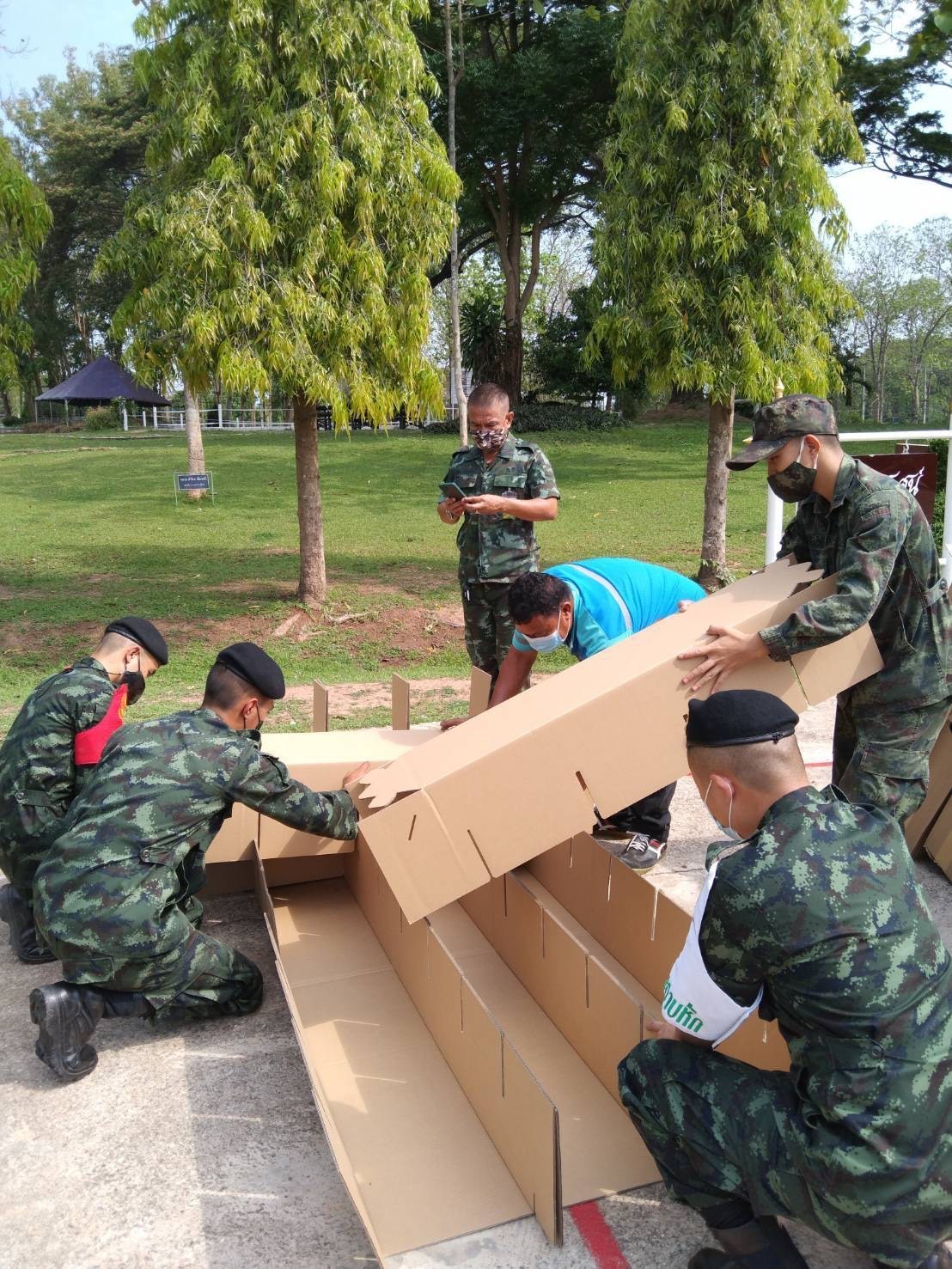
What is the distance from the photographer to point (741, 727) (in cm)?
194

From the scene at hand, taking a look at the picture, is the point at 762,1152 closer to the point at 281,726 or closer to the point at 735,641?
the point at 735,641

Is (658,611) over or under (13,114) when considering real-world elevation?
under

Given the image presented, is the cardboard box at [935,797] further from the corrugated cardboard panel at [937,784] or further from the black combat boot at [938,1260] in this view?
the black combat boot at [938,1260]

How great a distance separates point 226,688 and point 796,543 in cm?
188

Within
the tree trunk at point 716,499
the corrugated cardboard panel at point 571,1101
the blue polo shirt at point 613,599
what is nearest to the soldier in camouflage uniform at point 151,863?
the corrugated cardboard panel at point 571,1101

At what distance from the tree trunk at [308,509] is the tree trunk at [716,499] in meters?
3.66

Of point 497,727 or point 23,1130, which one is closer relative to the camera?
point 23,1130

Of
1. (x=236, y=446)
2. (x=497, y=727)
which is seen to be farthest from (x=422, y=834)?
(x=236, y=446)

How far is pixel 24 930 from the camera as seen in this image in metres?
3.52

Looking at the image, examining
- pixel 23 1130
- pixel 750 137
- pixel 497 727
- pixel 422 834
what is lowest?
pixel 23 1130

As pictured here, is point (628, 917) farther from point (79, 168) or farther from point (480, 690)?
point (79, 168)

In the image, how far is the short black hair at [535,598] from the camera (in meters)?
3.52

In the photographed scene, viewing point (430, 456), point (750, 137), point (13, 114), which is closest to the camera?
point (750, 137)

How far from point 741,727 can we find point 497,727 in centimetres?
125
